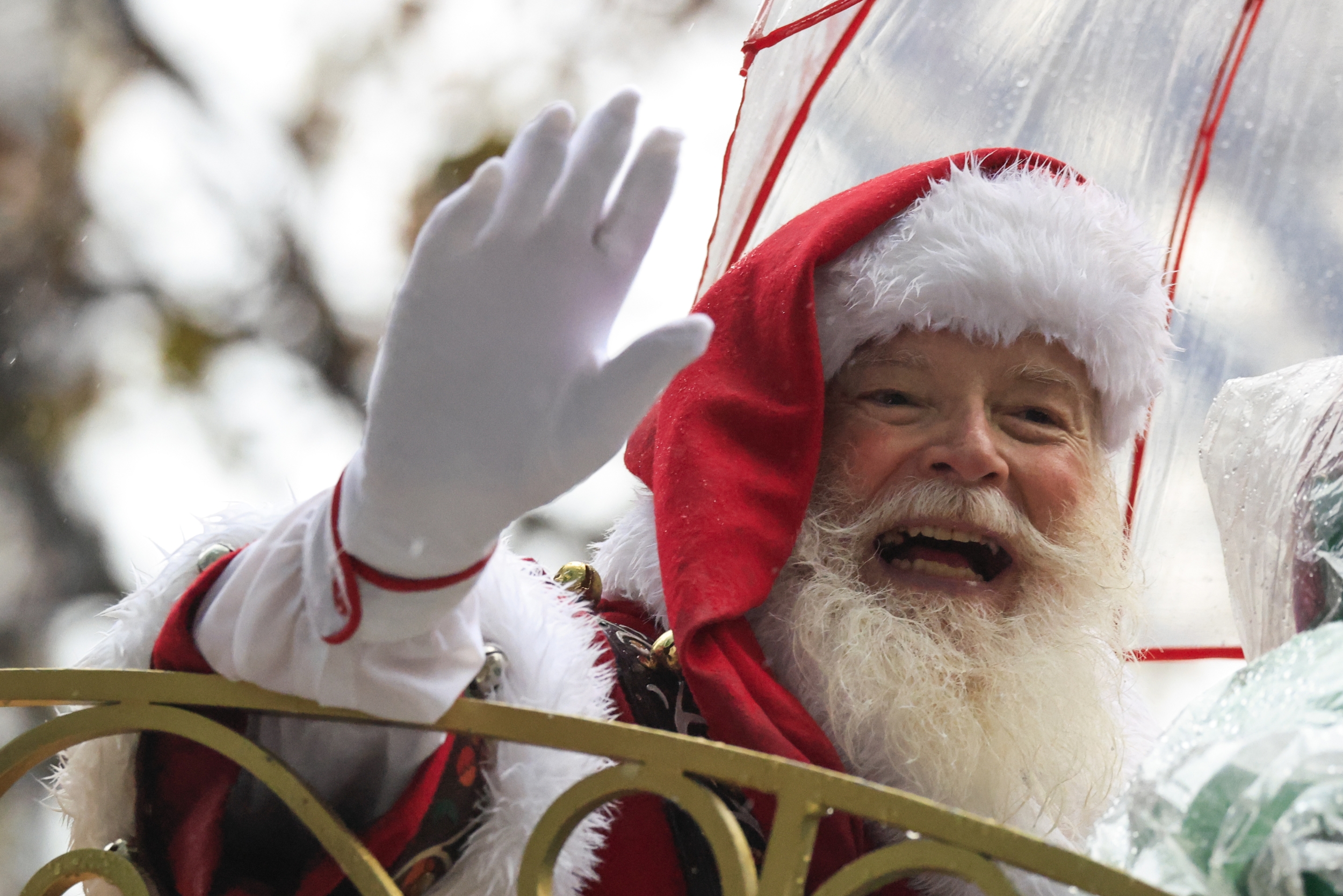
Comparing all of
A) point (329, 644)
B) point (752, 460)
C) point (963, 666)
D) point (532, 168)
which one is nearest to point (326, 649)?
point (329, 644)

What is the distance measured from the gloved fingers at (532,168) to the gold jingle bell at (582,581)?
0.67 meters

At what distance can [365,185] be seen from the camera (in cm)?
409

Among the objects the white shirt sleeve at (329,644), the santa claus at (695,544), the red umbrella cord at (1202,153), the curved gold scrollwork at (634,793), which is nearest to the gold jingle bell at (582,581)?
the santa claus at (695,544)

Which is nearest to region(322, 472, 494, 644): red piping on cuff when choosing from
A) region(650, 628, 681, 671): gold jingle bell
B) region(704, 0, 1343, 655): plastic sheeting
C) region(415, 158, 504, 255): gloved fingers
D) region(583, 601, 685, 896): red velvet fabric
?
region(415, 158, 504, 255): gloved fingers

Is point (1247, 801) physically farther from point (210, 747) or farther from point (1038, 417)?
point (1038, 417)

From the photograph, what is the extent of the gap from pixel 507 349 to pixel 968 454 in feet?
2.95

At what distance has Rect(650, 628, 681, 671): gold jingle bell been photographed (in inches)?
55.4

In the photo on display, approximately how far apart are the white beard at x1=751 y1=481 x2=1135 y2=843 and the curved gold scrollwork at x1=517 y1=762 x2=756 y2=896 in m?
0.68

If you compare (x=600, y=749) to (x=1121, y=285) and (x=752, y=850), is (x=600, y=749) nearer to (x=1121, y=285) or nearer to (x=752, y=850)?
(x=752, y=850)

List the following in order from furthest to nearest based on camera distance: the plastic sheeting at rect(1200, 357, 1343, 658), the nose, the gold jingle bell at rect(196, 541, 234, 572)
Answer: the nose → the plastic sheeting at rect(1200, 357, 1343, 658) → the gold jingle bell at rect(196, 541, 234, 572)

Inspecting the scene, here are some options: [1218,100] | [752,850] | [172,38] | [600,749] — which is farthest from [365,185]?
[600,749]

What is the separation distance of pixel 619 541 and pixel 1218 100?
1.25 m

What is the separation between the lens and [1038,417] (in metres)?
1.68

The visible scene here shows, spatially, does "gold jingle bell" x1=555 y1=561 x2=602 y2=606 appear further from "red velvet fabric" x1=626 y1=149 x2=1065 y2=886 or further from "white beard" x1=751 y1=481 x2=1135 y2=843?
"white beard" x1=751 y1=481 x2=1135 y2=843
